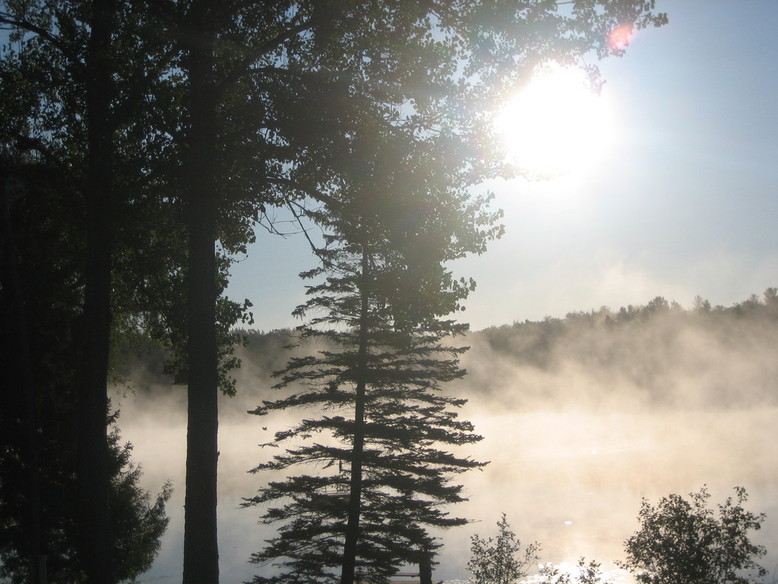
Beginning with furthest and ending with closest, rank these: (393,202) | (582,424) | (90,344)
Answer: (582,424) < (90,344) < (393,202)

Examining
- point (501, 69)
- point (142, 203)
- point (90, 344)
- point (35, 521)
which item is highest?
point (501, 69)

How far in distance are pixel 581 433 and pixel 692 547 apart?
14106 centimetres

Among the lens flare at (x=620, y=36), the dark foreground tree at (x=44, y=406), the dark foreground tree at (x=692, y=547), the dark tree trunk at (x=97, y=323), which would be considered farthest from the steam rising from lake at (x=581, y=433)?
the lens flare at (x=620, y=36)

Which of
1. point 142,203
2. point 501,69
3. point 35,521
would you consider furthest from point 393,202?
point 35,521

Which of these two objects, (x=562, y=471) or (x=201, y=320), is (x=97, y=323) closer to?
(x=201, y=320)

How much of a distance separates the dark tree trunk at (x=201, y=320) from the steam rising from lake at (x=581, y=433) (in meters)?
51.5

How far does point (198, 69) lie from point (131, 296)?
610 cm

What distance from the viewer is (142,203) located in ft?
41.1

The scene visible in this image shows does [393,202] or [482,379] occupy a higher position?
[482,379]

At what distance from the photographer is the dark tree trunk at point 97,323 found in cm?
1145

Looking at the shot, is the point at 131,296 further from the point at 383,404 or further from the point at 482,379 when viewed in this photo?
the point at 482,379

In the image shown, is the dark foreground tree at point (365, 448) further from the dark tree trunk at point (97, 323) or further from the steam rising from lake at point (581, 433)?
the steam rising from lake at point (581, 433)

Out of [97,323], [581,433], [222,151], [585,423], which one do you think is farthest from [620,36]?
[585,423]

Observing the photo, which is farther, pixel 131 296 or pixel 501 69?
pixel 131 296
